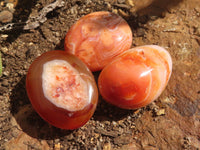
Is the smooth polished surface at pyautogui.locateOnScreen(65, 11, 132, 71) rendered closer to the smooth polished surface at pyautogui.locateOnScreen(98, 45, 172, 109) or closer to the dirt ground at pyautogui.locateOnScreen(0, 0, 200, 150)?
the smooth polished surface at pyautogui.locateOnScreen(98, 45, 172, 109)

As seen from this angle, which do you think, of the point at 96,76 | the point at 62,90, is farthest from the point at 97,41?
the point at 62,90

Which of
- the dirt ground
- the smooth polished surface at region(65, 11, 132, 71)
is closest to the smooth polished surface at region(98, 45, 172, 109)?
the smooth polished surface at region(65, 11, 132, 71)

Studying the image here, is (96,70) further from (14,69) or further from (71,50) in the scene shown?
(14,69)

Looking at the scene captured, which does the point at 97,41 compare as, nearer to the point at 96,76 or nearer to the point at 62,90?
the point at 96,76

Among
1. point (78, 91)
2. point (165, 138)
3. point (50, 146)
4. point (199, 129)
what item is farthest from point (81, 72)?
point (199, 129)

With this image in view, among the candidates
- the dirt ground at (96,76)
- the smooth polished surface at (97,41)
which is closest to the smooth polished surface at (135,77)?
the smooth polished surface at (97,41)

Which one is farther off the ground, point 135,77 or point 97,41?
point 97,41

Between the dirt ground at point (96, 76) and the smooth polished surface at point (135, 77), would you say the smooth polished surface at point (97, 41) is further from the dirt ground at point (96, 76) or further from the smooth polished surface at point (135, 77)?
the dirt ground at point (96, 76)
